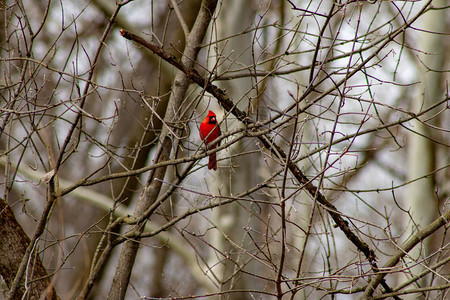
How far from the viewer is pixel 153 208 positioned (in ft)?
11.5

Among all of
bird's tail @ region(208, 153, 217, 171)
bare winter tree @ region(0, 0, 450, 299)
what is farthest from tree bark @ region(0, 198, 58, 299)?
bird's tail @ region(208, 153, 217, 171)

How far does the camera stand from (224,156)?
Result: 524 cm

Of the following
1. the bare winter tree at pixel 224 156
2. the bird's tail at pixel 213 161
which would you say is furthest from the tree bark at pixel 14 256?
the bird's tail at pixel 213 161

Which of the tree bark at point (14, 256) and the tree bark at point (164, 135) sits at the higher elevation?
the tree bark at point (164, 135)

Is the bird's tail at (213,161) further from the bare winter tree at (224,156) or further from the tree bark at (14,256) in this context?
the tree bark at (14,256)

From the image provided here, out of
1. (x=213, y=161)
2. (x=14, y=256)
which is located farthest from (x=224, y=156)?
(x=14, y=256)

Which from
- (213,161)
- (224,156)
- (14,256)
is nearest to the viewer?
(14,256)

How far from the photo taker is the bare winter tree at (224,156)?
289 centimetres

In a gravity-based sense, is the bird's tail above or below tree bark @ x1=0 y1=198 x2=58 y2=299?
above

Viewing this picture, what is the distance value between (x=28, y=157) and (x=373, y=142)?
711cm

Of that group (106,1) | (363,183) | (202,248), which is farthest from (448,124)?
(106,1)

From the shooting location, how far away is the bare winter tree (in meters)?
2.89

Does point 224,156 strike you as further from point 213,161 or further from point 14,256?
point 14,256

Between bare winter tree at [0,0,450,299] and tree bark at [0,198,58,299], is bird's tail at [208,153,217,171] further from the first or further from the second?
tree bark at [0,198,58,299]
